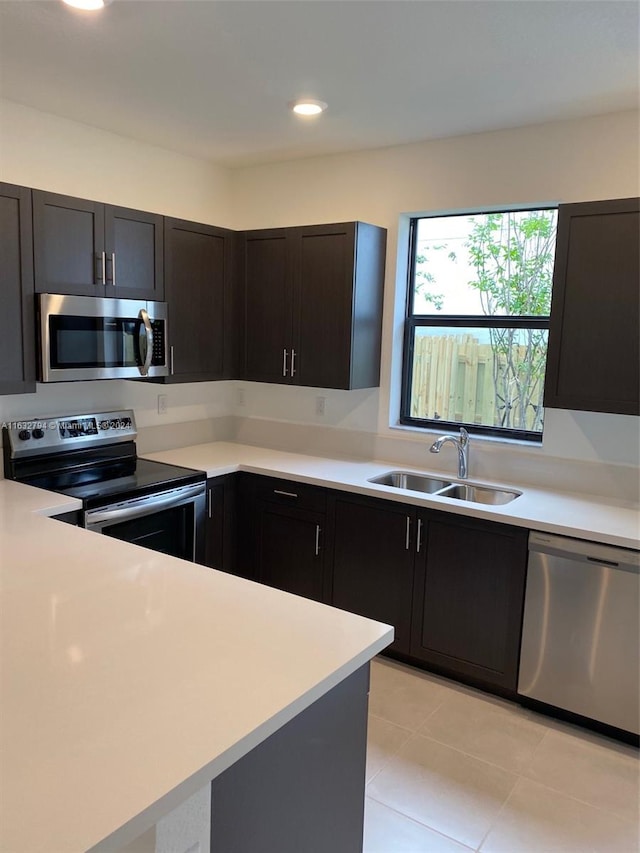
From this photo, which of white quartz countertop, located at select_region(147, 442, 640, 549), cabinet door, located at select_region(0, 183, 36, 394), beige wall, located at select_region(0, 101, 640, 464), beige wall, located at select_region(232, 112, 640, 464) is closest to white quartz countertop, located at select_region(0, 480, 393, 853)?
cabinet door, located at select_region(0, 183, 36, 394)

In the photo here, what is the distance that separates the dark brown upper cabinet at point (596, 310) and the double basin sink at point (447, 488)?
1.97 feet

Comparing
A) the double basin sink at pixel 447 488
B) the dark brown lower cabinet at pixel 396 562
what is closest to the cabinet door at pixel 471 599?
the dark brown lower cabinet at pixel 396 562

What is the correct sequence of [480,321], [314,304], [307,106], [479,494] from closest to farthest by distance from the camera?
[307,106] < [479,494] < [480,321] < [314,304]

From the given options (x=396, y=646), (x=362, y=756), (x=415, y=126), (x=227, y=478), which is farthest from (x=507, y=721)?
(x=415, y=126)

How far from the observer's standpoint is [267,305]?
3.70 metres

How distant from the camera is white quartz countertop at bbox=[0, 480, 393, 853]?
0.97 m

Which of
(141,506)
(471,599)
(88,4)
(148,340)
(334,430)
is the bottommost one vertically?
(471,599)

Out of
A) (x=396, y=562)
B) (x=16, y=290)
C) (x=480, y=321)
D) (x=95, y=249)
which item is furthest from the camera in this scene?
(x=480, y=321)

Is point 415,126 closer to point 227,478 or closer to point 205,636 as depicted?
point 227,478

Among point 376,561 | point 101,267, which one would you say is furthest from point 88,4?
point 376,561

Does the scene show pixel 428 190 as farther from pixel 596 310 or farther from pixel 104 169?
pixel 104 169

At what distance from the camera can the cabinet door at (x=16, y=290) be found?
2650 mm

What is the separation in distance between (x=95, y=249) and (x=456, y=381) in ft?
6.39

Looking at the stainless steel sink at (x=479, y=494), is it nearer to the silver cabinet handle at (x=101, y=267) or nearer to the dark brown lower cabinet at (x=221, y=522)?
the dark brown lower cabinet at (x=221, y=522)
